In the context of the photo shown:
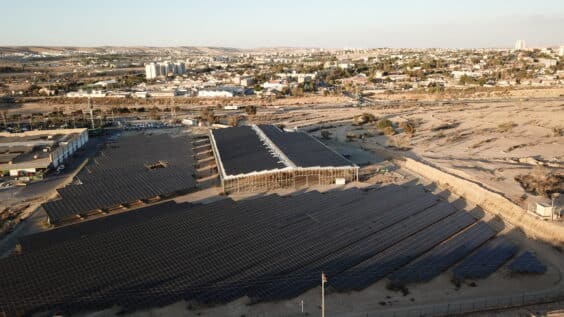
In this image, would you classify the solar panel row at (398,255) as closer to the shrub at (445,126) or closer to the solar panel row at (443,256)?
the solar panel row at (443,256)

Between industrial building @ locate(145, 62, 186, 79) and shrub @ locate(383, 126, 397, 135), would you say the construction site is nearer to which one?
shrub @ locate(383, 126, 397, 135)

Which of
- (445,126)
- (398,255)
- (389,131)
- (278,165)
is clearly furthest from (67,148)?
(445,126)

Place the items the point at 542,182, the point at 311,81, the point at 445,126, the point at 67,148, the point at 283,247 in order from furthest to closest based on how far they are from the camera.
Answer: the point at 311,81 → the point at 445,126 → the point at 67,148 → the point at 542,182 → the point at 283,247

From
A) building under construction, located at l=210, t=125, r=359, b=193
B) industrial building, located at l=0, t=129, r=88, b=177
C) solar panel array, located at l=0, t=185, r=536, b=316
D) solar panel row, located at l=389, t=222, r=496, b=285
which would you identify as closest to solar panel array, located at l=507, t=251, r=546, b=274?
solar panel row, located at l=389, t=222, r=496, b=285

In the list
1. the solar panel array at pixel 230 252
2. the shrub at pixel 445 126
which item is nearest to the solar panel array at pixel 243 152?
the solar panel array at pixel 230 252

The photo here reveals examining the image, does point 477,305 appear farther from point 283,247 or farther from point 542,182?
point 542,182

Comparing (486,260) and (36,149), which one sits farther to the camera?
(36,149)
